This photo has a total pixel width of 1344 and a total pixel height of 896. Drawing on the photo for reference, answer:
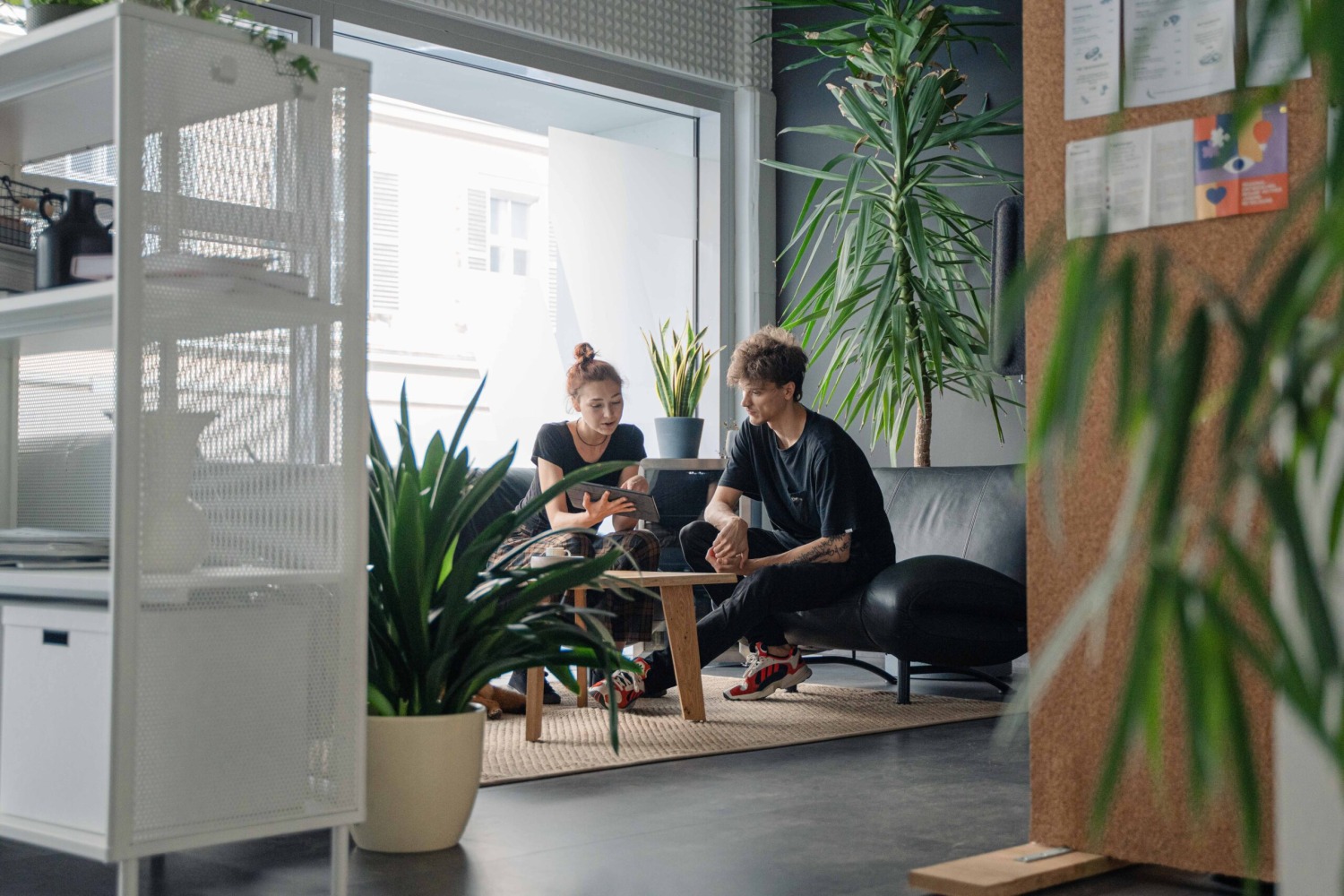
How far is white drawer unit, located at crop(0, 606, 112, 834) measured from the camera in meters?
1.83

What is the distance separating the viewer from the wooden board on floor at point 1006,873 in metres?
1.98

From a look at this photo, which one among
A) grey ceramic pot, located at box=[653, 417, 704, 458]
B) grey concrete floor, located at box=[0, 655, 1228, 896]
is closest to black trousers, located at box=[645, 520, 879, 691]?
grey concrete floor, located at box=[0, 655, 1228, 896]

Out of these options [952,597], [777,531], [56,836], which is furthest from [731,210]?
[56,836]

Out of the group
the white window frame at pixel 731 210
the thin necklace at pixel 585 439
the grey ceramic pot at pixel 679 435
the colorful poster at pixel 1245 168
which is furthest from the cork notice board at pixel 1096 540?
the white window frame at pixel 731 210

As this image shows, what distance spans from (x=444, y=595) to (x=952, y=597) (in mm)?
1931

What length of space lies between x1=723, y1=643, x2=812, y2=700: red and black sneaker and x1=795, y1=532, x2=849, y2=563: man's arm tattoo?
385 millimetres

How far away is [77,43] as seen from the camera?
6.43 feet

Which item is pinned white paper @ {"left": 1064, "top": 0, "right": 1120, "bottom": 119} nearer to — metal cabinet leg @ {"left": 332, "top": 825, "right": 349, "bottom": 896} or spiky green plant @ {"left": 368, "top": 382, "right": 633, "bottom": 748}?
spiky green plant @ {"left": 368, "top": 382, "right": 633, "bottom": 748}

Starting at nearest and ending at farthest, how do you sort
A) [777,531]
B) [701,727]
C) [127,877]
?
[127,877]
[701,727]
[777,531]

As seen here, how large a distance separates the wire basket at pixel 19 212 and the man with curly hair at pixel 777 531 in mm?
2109

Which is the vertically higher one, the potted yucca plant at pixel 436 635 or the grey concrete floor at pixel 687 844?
the potted yucca plant at pixel 436 635

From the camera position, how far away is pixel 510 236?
19.1ft

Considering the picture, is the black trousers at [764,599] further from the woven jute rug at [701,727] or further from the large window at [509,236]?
the large window at [509,236]

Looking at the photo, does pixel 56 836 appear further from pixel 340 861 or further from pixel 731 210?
pixel 731 210
